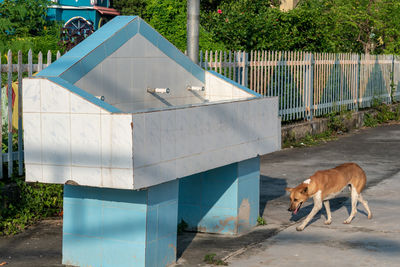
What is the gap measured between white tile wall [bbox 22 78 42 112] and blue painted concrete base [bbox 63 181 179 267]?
0.81 m

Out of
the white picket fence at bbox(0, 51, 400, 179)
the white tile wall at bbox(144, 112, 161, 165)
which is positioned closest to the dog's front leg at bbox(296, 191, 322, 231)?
the white tile wall at bbox(144, 112, 161, 165)

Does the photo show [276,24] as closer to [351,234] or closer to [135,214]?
[351,234]

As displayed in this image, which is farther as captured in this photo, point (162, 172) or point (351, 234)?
point (351, 234)

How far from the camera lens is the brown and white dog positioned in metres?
7.70

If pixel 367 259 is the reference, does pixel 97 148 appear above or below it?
above

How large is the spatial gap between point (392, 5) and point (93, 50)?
901 inches

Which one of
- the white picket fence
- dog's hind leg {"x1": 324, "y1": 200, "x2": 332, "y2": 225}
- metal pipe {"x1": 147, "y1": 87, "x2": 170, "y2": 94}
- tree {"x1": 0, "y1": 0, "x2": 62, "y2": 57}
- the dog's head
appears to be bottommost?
dog's hind leg {"x1": 324, "y1": 200, "x2": 332, "y2": 225}

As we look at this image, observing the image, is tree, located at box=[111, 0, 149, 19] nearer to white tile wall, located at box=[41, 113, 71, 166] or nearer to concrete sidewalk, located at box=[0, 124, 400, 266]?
concrete sidewalk, located at box=[0, 124, 400, 266]

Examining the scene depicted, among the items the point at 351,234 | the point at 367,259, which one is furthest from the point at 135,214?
the point at 351,234

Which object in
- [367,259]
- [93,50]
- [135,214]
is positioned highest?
[93,50]

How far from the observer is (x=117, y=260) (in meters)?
6.07

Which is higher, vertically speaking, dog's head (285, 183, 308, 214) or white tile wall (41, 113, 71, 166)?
white tile wall (41, 113, 71, 166)

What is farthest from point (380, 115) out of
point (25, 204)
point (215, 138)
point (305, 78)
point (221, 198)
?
point (215, 138)

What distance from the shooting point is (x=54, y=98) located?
5.81 m
